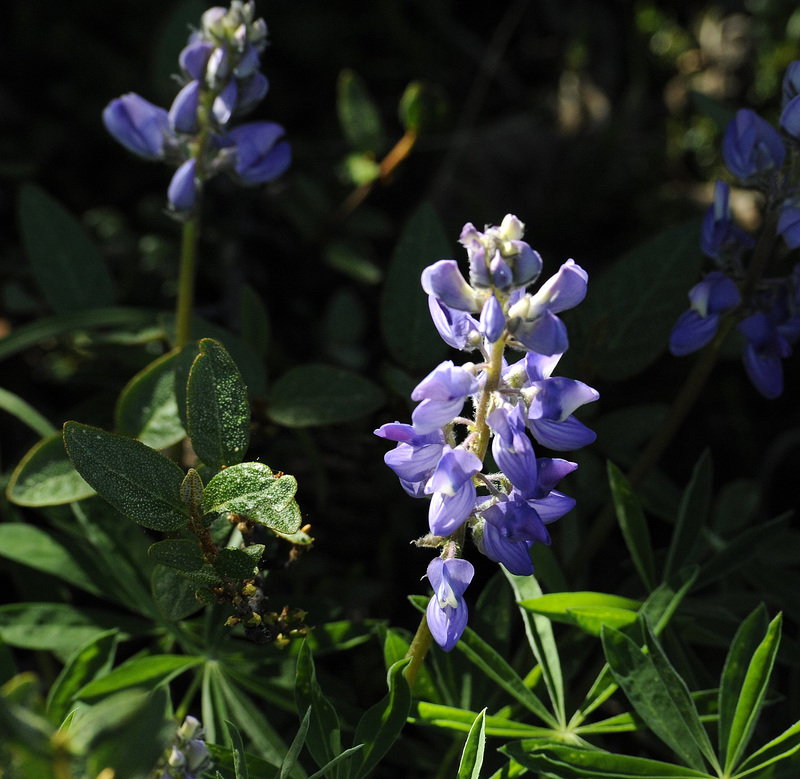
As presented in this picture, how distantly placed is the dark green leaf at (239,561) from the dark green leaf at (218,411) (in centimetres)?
19

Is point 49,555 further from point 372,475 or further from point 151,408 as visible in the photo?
point 372,475

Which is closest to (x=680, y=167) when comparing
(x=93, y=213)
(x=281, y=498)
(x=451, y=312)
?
(x=93, y=213)

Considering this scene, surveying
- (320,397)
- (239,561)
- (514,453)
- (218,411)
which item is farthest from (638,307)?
(239,561)

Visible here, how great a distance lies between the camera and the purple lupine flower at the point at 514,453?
1.31 metres

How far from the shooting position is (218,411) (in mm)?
1624

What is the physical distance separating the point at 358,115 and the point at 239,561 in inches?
75.1

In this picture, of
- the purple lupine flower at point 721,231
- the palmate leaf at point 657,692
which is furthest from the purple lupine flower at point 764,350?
the palmate leaf at point 657,692

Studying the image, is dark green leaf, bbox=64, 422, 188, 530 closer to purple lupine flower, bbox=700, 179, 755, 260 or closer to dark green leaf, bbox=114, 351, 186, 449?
dark green leaf, bbox=114, 351, 186, 449

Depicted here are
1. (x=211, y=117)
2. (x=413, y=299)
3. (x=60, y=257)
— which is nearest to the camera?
(x=211, y=117)

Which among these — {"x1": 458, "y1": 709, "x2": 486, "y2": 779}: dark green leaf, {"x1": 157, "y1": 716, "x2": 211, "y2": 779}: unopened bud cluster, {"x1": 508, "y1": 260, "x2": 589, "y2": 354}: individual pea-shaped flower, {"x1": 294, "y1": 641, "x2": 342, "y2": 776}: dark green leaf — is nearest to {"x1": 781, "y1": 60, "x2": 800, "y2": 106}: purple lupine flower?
{"x1": 508, "y1": 260, "x2": 589, "y2": 354}: individual pea-shaped flower

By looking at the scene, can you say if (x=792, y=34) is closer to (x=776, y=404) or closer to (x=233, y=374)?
(x=776, y=404)

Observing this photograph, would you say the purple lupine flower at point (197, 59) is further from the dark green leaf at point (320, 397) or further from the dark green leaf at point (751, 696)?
the dark green leaf at point (751, 696)

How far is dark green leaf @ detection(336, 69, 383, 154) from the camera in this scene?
9.50 ft

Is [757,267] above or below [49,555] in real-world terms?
above
